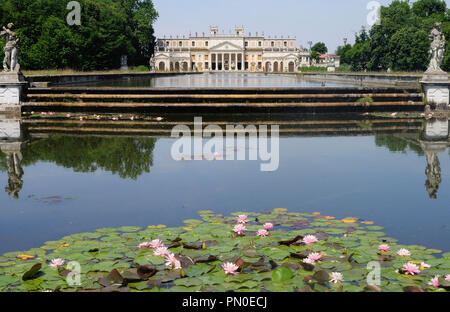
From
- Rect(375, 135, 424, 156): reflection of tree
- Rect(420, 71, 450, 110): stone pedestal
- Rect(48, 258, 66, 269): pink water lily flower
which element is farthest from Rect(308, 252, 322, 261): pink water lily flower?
Rect(420, 71, 450, 110): stone pedestal

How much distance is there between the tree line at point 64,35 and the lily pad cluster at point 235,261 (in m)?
40.3

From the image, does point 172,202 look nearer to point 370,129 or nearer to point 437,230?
point 437,230

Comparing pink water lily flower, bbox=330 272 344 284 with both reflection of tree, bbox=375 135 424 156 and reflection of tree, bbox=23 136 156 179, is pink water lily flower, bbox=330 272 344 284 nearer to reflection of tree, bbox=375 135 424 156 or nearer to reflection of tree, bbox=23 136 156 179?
reflection of tree, bbox=23 136 156 179

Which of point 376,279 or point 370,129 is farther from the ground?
point 370,129

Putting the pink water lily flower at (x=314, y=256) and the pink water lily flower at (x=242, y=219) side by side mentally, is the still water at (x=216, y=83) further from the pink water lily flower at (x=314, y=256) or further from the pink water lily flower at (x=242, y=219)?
Result: the pink water lily flower at (x=314, y=256)

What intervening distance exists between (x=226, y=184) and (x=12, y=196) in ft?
9.11

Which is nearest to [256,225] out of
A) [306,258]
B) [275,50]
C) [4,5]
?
[306,258]

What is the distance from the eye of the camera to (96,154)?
8.73 m

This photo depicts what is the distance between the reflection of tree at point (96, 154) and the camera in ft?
25.7

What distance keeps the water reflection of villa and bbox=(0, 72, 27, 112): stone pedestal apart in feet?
2.80

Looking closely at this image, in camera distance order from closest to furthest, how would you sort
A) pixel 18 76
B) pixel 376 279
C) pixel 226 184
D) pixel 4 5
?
1. pixel 376 279
2. pixel 226 184
3. pixel 18 76
4. pixel 4 5

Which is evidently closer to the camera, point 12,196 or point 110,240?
point 110,240

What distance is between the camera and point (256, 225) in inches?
199
